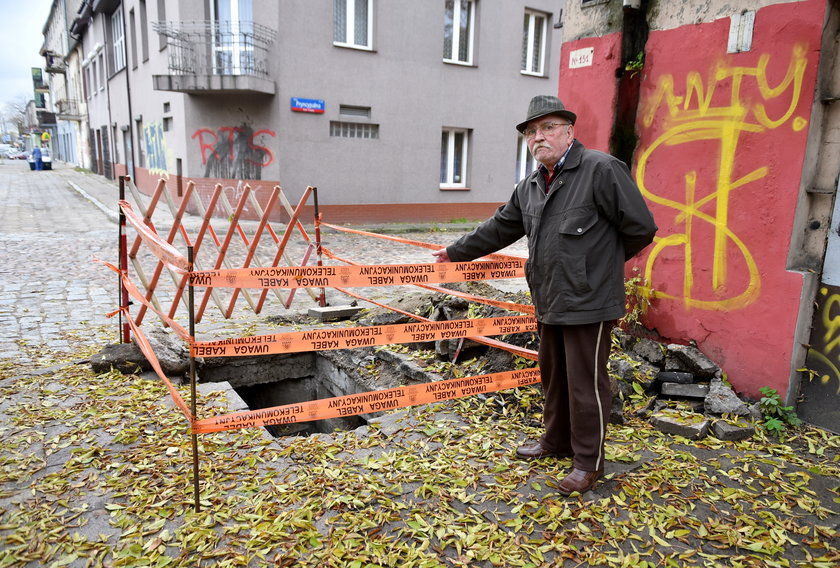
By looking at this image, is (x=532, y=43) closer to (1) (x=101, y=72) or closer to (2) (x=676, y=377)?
(2) (x=676, y=377)

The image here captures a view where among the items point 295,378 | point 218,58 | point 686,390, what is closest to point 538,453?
point 686,390

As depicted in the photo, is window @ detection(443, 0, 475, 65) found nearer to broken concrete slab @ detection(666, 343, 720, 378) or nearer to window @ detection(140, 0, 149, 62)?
window @ detection(140, 0, 149, 62)

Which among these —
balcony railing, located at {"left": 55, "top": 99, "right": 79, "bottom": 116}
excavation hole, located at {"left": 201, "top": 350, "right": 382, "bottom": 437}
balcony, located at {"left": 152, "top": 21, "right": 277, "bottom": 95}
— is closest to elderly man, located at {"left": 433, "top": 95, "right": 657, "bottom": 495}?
excavation hole, located at {"left": 201, "top": 350, "right": 382, "bottom": 437}

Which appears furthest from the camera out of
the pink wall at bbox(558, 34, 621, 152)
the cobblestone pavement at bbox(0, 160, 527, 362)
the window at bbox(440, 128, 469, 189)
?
the window at bbox(440, 128, 469, 189)

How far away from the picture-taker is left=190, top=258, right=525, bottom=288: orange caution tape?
3061 mm

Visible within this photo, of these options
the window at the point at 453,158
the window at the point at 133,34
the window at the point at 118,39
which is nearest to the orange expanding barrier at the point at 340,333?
the window at the point at 453,158

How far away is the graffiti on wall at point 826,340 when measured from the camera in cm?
381

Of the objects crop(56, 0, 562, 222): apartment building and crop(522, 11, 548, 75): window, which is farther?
crop(522, 11, 548, 75): window

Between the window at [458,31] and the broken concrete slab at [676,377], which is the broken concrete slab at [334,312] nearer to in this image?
the broken concrete slab at [676,377]

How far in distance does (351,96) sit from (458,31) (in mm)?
4299

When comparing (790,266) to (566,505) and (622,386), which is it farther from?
(566,505)

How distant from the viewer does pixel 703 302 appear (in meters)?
4.47

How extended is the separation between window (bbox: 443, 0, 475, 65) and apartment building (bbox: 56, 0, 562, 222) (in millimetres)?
35

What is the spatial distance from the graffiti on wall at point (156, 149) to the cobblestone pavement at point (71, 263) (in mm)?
1763
